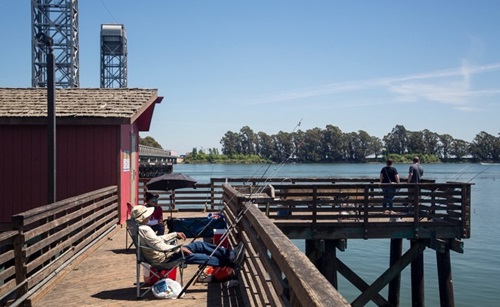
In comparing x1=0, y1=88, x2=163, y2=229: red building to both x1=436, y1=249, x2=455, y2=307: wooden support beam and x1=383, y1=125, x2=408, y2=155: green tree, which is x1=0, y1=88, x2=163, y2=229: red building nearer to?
x1=436, y1=249, x2=455, y2=307: wooden support beam

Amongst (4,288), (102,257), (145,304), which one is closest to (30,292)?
(4,288)

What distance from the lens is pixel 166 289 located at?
6.94m

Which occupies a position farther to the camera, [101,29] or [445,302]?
[101,29]

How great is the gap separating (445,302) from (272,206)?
4.33m

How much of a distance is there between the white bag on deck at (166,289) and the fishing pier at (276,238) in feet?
0.62

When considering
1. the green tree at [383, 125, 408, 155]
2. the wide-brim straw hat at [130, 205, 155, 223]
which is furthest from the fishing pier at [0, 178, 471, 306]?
the green tree at [383, 125, 408, 155]

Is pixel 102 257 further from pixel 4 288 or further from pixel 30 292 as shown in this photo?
pixel 4 288

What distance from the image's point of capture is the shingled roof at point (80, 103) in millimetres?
13164

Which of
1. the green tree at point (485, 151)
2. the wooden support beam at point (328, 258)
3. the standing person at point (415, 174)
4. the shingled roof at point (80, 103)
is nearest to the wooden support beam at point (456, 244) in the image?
the standing person at point (415, 174)

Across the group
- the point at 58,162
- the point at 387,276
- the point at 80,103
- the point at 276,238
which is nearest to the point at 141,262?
the point at 276,238

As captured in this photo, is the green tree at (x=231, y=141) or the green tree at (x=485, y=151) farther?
the green tree at (x=231, y=141)

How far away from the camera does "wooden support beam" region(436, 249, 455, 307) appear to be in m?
12.2

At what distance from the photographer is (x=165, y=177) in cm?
1256

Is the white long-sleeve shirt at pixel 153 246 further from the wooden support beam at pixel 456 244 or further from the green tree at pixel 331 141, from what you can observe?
the green tree at pixel 331 141
